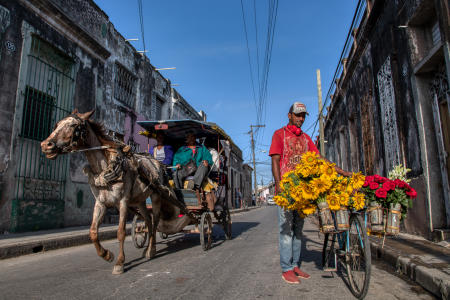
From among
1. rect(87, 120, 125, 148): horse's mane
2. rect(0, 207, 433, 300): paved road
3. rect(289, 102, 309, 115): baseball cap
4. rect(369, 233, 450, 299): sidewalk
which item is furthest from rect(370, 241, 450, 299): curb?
rect(87, 120, 125, 148): horse's mane

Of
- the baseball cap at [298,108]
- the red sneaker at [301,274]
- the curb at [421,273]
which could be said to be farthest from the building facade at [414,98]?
the red sneaker at [301,274]

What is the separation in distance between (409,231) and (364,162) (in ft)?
15.9

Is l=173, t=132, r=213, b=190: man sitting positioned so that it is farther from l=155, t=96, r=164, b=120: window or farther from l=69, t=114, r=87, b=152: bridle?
l=155, t=96, r=164, b=120: window

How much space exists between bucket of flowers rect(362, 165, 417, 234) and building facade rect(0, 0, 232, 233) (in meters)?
8.45

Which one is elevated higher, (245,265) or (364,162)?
(364,162)

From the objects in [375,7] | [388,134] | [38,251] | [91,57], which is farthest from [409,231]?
[91,57]

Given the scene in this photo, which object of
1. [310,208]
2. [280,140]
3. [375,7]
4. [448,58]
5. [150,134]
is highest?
[375,7]

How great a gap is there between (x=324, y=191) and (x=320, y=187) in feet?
0.19

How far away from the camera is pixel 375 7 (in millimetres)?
8891

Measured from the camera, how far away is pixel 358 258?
10.6 feet

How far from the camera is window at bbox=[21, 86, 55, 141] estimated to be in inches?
354

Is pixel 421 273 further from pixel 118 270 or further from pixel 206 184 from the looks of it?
pixel 206 184

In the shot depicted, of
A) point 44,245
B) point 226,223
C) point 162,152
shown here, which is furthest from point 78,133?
point 226,223

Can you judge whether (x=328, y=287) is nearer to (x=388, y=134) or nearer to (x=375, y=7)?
(x=388, y=134)
